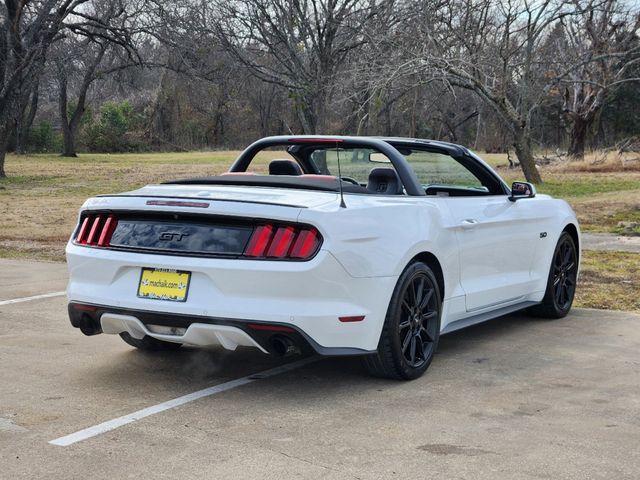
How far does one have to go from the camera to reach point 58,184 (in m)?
28.1

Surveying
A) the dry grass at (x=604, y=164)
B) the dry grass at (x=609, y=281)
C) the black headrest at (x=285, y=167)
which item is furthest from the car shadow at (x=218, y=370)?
the dry grass at (x=604, y=164)

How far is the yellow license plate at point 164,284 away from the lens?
528 cm

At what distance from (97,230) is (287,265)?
1.32 m

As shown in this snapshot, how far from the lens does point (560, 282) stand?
7953mm

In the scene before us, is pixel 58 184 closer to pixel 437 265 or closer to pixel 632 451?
pixel 437 265

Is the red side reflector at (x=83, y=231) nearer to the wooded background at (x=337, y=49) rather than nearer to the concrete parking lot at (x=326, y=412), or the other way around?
the concrete parking lot at (x=326, y=412)

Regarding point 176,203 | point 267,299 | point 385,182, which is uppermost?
point 385,182

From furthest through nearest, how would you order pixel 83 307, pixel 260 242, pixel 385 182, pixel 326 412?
pixel 385 182 → pixel 83 307 → pixel 260 242 → pixel 326 412

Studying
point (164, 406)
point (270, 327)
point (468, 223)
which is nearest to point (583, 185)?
point (468, 223)

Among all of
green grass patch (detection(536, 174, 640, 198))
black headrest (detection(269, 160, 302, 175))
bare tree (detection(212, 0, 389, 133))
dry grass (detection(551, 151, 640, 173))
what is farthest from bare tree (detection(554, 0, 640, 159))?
black headrest (detection(269, 160, 302, 175))

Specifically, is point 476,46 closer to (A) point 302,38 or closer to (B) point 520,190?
(A) point 302,38

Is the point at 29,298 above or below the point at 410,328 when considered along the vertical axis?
below

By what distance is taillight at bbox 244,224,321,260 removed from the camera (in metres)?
5.14

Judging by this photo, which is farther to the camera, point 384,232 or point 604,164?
point 604,164
